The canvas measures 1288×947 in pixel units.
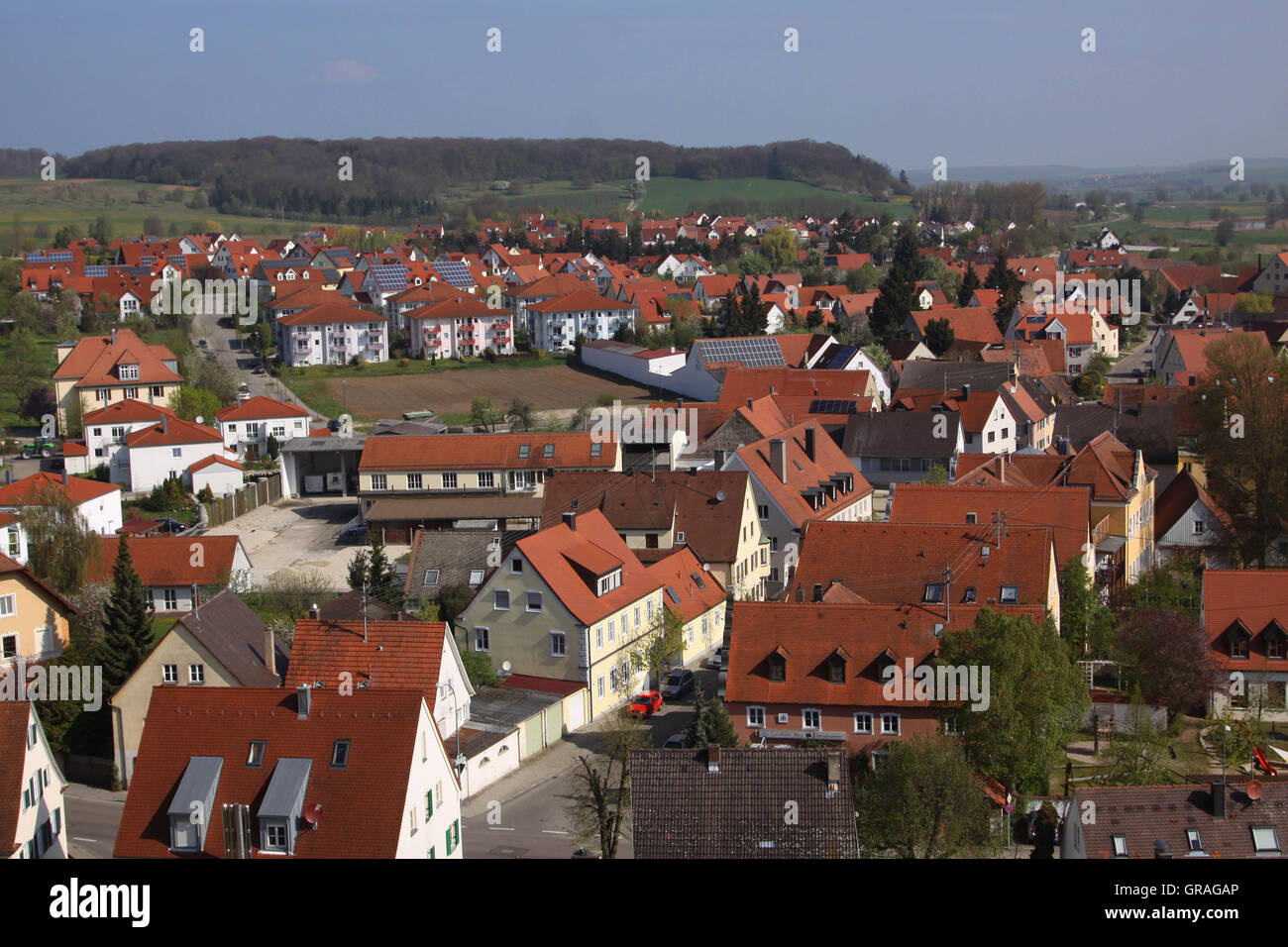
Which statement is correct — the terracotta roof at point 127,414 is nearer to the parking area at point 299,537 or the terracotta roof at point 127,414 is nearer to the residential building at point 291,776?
the parking area at point 299,537

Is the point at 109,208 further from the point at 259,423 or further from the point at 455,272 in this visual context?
the point at 259,423

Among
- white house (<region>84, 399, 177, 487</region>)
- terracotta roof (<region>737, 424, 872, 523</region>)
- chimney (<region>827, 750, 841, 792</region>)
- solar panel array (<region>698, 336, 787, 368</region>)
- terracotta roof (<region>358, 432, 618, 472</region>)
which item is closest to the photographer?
chimney (<region>827, 750, 841, 792</region>)

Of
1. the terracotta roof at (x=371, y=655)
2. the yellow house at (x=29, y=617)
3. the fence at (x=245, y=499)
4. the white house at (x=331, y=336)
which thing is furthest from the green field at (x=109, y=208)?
the terracotta roof at (x=371, y=655)

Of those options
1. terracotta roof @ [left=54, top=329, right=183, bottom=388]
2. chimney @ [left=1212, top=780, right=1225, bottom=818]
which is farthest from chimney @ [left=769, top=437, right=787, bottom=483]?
terracotta roof @ [left=54, top=329, right=183, bottom=388]

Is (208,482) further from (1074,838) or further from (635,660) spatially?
(1074,838)

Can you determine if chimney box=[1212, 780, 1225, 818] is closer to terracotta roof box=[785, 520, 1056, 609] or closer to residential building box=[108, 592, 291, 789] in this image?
terracotta roof box=[785, 520, 1056, 609]
